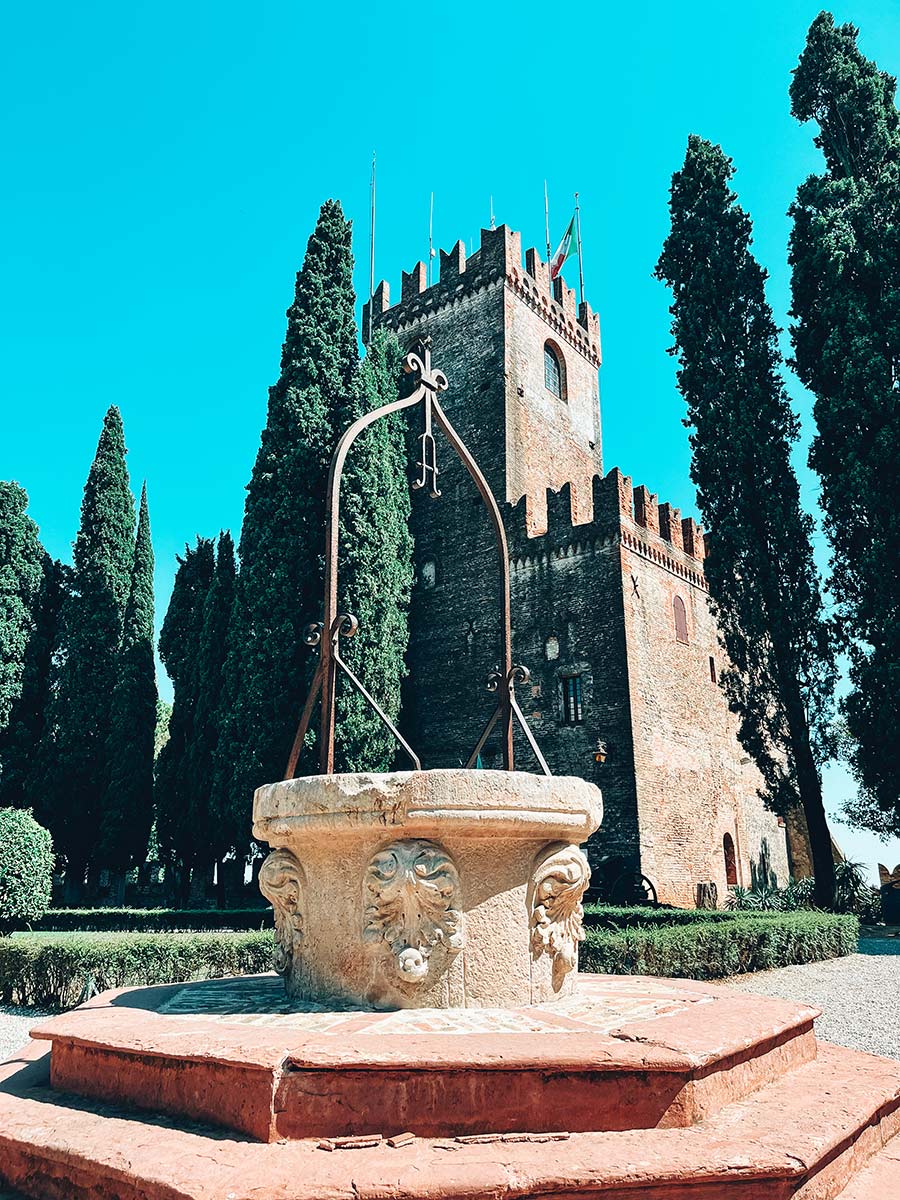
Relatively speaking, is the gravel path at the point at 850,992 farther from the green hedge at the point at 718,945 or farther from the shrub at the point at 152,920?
the shrub at the point at 152,920

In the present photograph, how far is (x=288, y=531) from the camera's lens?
20.0m

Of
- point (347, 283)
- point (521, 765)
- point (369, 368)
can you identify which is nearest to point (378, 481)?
point (369, 368)

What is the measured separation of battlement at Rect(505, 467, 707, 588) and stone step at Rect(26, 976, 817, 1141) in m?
17.7

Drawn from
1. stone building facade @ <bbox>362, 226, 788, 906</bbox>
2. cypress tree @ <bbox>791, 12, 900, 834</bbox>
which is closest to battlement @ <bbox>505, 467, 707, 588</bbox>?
stone building facade @ <bbox>362, 226, 788, 906</bbox>

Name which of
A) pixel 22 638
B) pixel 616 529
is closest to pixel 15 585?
pixel 22 638

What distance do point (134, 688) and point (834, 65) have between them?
2203 centimetres

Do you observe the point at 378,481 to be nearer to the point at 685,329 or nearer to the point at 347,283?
the point at 347,283

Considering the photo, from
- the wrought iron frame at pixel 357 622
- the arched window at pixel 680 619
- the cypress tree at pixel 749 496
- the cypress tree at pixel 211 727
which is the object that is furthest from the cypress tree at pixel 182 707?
the wrought iron frame at pixel 357 622

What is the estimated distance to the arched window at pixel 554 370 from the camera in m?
27.6

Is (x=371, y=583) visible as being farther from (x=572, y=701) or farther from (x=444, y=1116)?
(x=444, y=1116)

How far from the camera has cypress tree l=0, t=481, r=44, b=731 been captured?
22719mm

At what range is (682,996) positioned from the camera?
4547 mm

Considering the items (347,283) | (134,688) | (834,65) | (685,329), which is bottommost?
(134,688)

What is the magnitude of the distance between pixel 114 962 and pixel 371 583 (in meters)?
11.9
